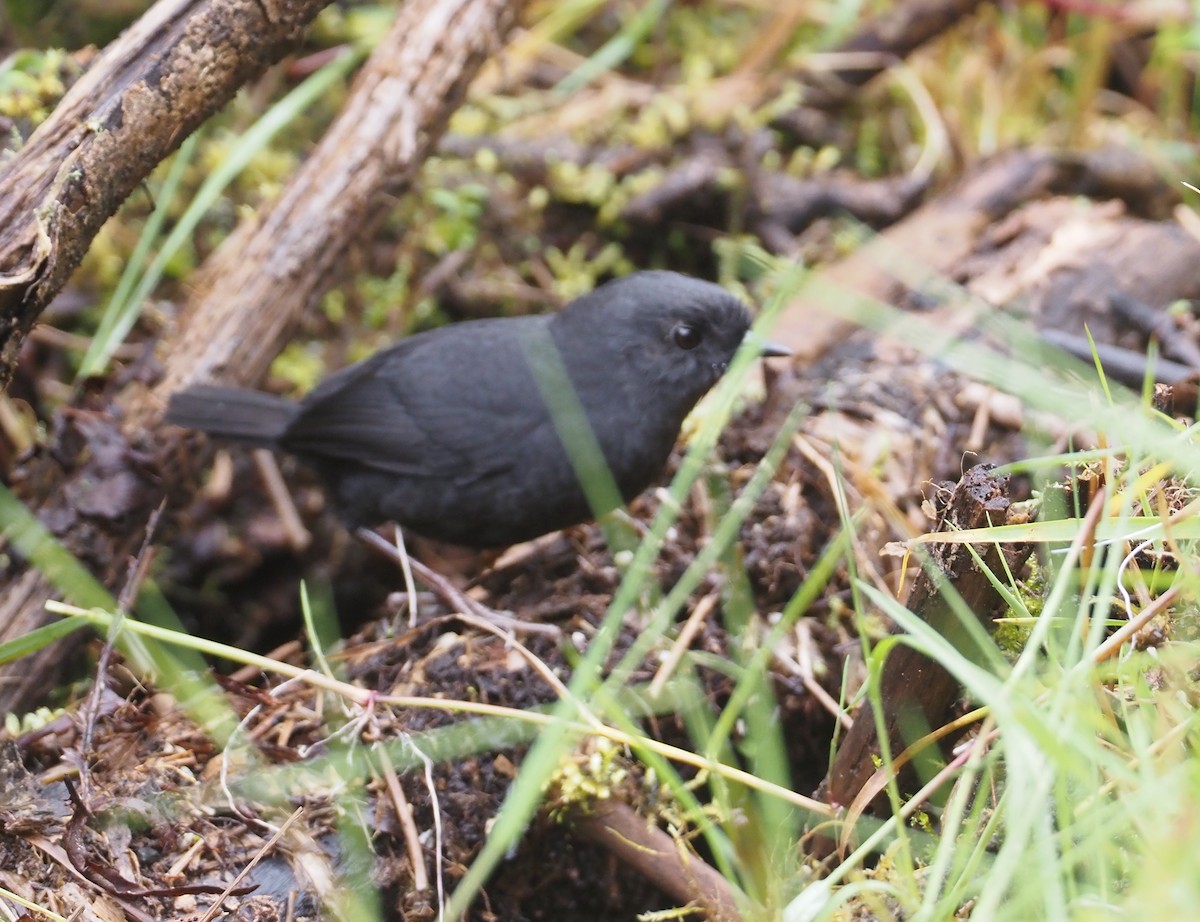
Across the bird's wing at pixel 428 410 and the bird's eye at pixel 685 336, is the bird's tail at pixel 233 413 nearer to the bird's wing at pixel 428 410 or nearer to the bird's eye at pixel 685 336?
the bird's wing at pixel 428 410

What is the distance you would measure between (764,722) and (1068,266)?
2208 mm

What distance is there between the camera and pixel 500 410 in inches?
131

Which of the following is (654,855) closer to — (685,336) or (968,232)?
(685,336)

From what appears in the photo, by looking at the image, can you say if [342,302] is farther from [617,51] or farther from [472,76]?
[617,51]

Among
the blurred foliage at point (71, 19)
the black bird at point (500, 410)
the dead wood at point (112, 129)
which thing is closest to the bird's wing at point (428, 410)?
the black bird at point (500, 410)

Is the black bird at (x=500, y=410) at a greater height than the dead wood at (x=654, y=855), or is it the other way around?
the black bird at (x=500, y=410)

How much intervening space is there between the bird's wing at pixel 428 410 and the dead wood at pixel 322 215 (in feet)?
1.00

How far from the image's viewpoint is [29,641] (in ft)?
6.51

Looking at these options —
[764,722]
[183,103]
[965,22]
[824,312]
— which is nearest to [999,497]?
[764,722]

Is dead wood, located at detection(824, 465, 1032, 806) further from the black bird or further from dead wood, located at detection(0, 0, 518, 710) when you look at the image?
dead wood, located at detection(0, 0, 518, 710)

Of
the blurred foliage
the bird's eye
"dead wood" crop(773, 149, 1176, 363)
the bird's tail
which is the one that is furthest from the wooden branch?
the blurred foliage

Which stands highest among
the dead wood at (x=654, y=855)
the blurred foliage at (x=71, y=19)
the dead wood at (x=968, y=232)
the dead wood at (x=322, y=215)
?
the blurred foliage at (x=71, y=19)

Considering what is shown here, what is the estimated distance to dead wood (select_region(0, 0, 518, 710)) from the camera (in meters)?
3.42

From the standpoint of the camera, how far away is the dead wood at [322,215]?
11.2 ft
